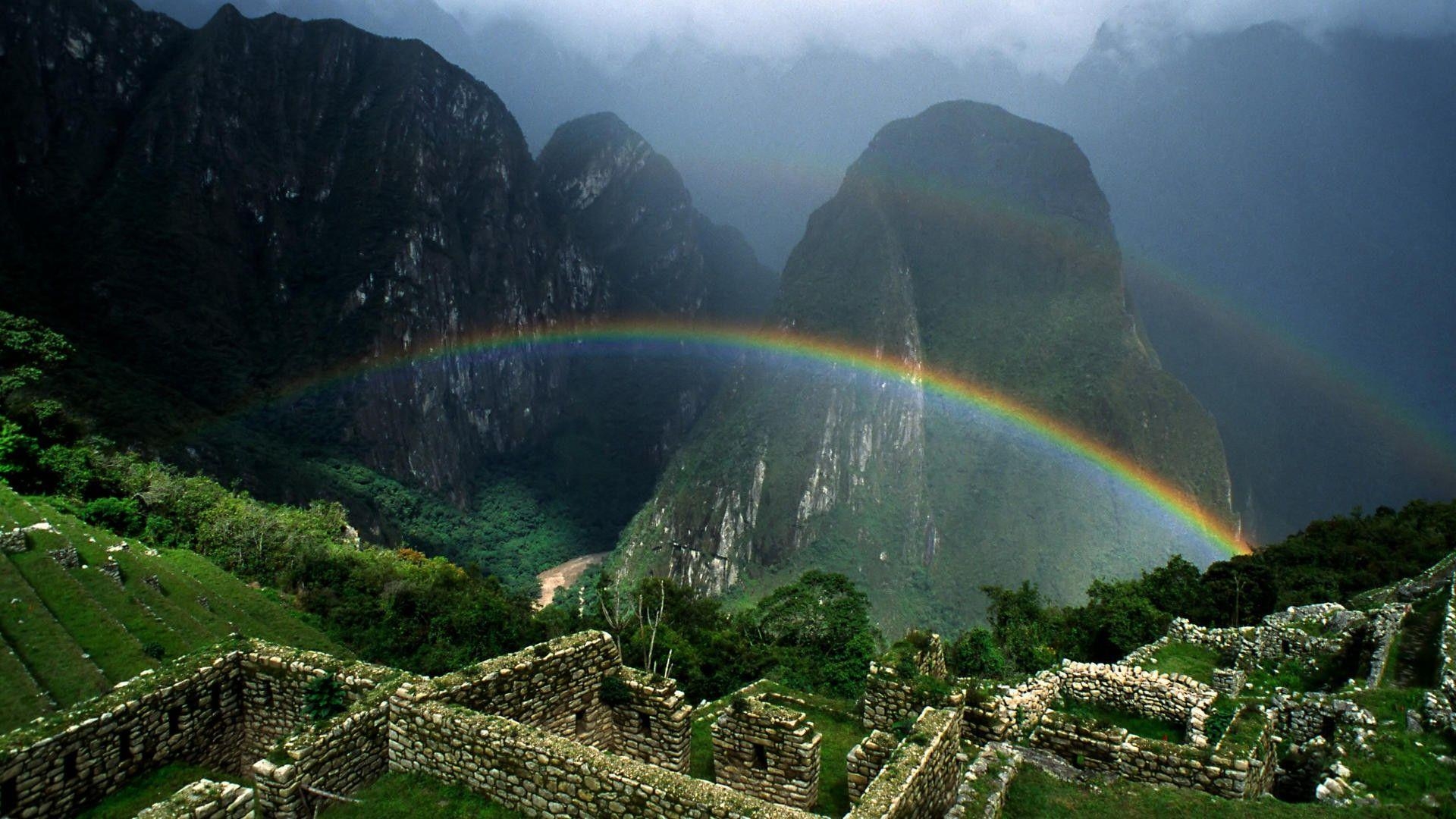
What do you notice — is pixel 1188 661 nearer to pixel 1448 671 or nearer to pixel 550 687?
pixel 1448 671

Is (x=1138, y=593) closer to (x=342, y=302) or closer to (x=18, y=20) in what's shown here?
(x=342, y=302)

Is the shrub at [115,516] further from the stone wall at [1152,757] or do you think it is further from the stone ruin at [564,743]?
the stone wall at [1152,757]

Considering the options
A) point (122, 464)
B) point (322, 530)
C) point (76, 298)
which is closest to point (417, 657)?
point (122, 464)

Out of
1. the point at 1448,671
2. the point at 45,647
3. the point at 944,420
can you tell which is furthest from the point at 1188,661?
the point at 944,420

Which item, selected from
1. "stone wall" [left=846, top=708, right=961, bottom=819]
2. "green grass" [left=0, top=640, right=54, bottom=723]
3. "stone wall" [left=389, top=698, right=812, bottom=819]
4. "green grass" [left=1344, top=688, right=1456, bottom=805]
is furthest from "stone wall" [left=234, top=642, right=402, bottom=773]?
"green grass" [left=1344, top=688, right=1456, bottom=805]

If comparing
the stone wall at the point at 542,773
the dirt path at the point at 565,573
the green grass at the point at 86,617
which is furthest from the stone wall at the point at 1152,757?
the dirt path at the point at 565,573

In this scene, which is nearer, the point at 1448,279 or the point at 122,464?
the point at 122,464

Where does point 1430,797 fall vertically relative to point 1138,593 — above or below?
above
